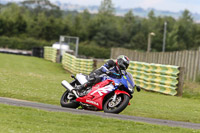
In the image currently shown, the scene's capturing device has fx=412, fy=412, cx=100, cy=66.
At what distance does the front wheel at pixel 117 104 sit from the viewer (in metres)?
9.66

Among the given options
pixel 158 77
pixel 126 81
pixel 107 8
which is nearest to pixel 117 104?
pixel 126 81

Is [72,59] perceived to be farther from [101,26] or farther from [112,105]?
[101,26]

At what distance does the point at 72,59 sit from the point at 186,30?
3333 inches

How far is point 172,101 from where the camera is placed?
1470 cm

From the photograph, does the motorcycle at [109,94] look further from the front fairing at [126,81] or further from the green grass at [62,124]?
the green grass at [62,124]

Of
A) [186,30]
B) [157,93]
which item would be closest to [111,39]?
[186,30]

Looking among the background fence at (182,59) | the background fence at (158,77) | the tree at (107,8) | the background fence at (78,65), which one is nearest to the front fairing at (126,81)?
A: the background fence at (158,77)

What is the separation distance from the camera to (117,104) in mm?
9852

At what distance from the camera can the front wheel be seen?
9.66 meters

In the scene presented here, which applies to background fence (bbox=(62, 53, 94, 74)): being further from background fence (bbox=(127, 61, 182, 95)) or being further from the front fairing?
the front fairing

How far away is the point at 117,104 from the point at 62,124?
238cm

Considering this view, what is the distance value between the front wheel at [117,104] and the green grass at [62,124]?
40.2 inches

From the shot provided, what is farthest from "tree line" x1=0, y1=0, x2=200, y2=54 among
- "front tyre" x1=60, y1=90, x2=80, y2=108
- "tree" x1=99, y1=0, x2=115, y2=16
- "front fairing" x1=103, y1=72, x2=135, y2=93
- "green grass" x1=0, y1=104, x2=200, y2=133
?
"green grass" x1=0, y1=104, x2=200, y2=133

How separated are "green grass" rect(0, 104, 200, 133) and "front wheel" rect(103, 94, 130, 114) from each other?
3.35 ft
